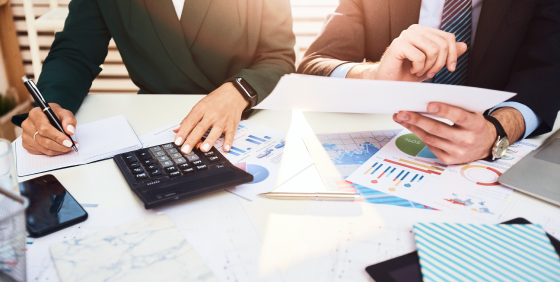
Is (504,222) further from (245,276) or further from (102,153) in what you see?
(102,153)

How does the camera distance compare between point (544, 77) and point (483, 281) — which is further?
point (544, 77)

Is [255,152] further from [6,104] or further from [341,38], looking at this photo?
[6,104]

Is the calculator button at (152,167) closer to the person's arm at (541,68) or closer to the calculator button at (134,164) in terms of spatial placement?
the calculator button at (134,164)

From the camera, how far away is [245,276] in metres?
0.42

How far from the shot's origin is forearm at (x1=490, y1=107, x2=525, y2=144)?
0.76m

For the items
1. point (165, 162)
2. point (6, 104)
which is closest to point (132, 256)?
point (165, 162)

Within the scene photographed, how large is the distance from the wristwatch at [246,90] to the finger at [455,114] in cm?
46

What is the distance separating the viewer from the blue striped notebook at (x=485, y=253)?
409 mm

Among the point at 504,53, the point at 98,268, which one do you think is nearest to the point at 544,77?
the point at 504,53

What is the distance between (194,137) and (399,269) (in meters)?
0.47

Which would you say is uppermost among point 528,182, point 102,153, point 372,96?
point 372,96

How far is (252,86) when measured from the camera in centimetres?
93

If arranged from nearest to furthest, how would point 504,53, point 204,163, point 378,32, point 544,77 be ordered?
point 204,163 → point 544,77 → point 504,53 → point 378,32

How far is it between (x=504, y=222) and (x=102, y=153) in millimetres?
747
